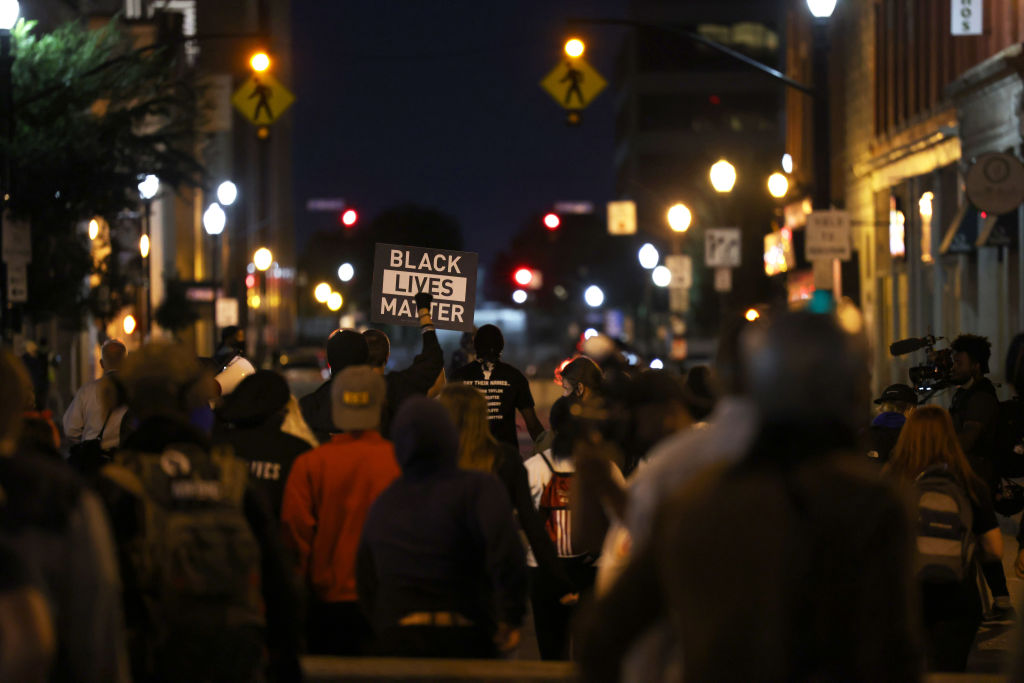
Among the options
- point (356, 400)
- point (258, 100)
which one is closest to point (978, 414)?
point (356, 400)

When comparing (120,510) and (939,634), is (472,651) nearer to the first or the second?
(120,510)

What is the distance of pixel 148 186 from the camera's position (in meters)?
27.9

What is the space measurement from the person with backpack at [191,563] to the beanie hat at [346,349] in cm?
373

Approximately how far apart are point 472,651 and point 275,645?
1.17 m

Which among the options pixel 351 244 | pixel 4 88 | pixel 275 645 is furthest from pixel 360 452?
pixel 351 244

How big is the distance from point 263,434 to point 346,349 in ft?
5.93

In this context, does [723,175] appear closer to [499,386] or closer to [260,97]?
[260,97]

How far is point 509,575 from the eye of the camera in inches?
226

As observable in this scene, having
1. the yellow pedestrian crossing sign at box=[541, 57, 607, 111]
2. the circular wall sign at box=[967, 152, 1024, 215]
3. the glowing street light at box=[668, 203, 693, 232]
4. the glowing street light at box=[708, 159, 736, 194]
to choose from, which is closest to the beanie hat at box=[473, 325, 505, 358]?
the circular wall sign at box=[967, 152, 1024, 215]

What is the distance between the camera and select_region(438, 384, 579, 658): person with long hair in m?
7.10

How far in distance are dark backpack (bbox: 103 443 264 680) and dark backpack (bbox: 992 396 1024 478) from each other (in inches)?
299

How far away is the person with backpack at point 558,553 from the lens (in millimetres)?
7793

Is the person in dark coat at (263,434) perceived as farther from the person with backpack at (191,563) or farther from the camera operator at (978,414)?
the camera operator at (978,414)

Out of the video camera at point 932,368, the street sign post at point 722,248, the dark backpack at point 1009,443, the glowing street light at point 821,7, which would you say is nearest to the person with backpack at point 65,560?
the dark backpack at point 1009,443
